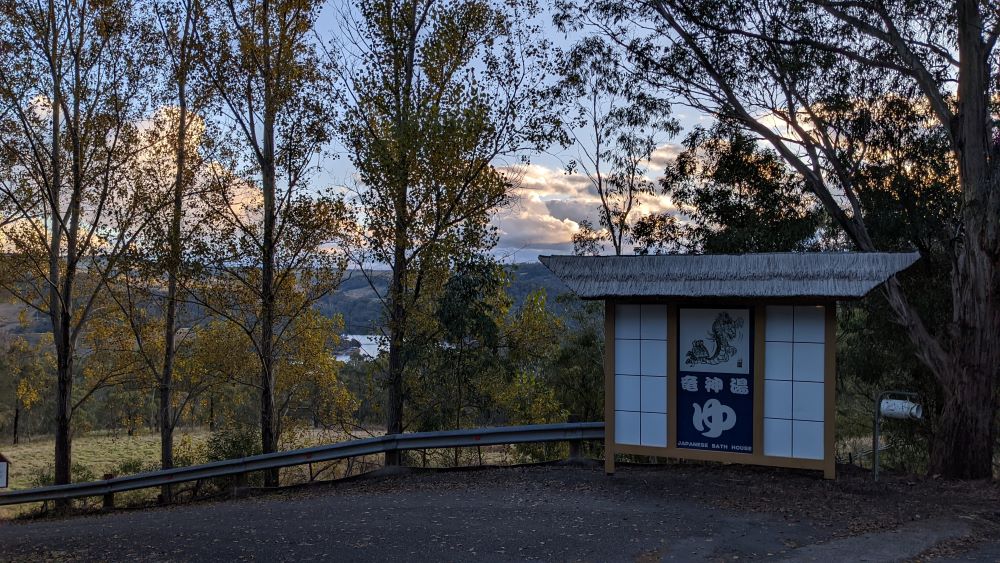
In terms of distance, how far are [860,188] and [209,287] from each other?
1523 cm

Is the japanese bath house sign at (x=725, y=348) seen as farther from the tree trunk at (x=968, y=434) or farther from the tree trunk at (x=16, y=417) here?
the tree trunk at (x=16, y=417)

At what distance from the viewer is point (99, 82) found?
18.6 metres

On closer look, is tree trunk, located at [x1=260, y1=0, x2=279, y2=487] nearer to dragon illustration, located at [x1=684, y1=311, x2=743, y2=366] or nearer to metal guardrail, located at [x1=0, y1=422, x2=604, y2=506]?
metal guardrail, located at [x1=0, y1=422, x2=604, y2=506]

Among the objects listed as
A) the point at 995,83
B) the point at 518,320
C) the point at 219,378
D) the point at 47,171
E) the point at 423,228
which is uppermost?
the point at 995,83

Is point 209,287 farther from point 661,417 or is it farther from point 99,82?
point 661,417

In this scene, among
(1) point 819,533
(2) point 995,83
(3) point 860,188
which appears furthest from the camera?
(3) point 860,188

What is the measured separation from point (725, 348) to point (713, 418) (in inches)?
36.8

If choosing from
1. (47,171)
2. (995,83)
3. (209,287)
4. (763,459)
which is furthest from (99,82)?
(995,83)

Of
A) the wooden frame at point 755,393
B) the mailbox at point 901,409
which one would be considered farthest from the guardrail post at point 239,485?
the mailbox at point 901,409

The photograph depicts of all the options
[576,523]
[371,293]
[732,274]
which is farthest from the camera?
[371,293]

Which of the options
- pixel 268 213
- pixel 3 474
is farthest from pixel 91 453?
pixel 3 474

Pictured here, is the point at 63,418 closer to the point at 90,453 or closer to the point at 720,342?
the point at 720,342

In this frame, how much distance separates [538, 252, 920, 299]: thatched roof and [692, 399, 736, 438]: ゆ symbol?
5.00ft

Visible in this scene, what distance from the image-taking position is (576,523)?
7988 mm
